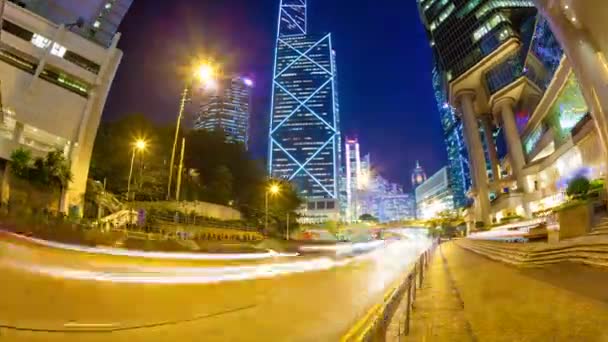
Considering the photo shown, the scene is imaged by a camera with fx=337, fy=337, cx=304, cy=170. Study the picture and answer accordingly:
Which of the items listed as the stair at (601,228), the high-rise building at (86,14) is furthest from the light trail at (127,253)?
the high-rise building at (86,14)

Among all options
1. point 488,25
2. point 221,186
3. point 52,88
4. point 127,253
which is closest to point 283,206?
point 221,186

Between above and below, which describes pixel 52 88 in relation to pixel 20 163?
above

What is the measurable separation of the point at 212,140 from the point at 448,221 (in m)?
76.7

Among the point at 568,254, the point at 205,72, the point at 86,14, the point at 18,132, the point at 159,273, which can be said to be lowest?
the point at 159,273

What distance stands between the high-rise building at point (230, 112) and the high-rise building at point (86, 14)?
32.4 meters

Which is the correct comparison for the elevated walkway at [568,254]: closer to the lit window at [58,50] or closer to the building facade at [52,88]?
the building facade at [52,88]

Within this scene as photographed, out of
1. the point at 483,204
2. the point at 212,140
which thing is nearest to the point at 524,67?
the point at 483,204

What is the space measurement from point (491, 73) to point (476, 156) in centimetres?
1611

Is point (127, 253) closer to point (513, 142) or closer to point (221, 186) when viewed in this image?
point (221, 186)

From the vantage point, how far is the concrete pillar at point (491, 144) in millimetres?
72312

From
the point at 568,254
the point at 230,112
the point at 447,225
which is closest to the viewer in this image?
the point at 568,254

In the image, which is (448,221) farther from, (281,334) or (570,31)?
(281,334)

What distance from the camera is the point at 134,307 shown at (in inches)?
218

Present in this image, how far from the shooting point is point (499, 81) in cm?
6234
